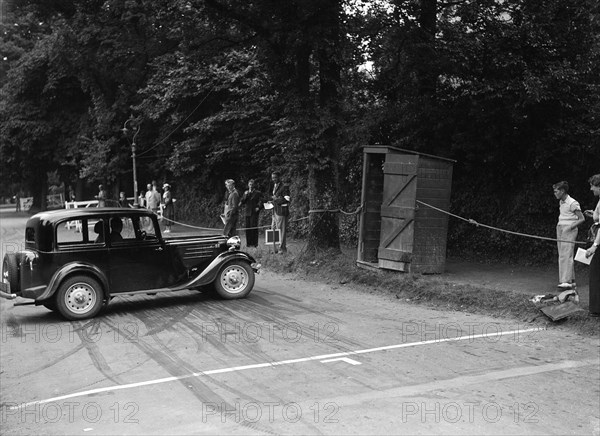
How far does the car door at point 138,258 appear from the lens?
1024 centimetres

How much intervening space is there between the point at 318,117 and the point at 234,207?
447 cm

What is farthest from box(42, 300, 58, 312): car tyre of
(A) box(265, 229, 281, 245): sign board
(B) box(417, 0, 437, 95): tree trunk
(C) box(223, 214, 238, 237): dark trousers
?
(B) box(417, 0, 437, 95): tree trunk

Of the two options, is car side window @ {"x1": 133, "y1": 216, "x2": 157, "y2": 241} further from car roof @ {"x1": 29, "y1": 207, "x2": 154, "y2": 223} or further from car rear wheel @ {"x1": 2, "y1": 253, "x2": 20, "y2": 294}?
car rear wheel @ {"x1": 2, "y1": 253, "x2": 20, "y2": 294}

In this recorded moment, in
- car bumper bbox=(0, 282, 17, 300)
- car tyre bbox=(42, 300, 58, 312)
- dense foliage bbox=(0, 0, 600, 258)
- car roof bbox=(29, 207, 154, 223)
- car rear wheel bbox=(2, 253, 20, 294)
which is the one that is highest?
dense foliage bbox=(0, 0, 600, 258)

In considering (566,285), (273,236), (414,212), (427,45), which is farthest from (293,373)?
(273,236)

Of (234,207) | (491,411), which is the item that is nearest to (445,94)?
(234,207)

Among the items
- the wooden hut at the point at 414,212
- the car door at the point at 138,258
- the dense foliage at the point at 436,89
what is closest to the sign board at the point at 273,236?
the dense foliage at the point at 436,89

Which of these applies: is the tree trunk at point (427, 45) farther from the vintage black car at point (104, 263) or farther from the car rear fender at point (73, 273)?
the car rear fender at point (73, 273)

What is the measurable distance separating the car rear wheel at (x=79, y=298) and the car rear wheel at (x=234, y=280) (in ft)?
7.19

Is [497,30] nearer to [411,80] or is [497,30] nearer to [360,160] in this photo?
[411,80]

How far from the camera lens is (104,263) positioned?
1012 centimetres

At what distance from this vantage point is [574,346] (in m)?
7.86

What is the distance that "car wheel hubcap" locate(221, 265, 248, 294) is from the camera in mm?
11266

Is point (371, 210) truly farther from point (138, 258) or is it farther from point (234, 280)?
point (138, 258)
